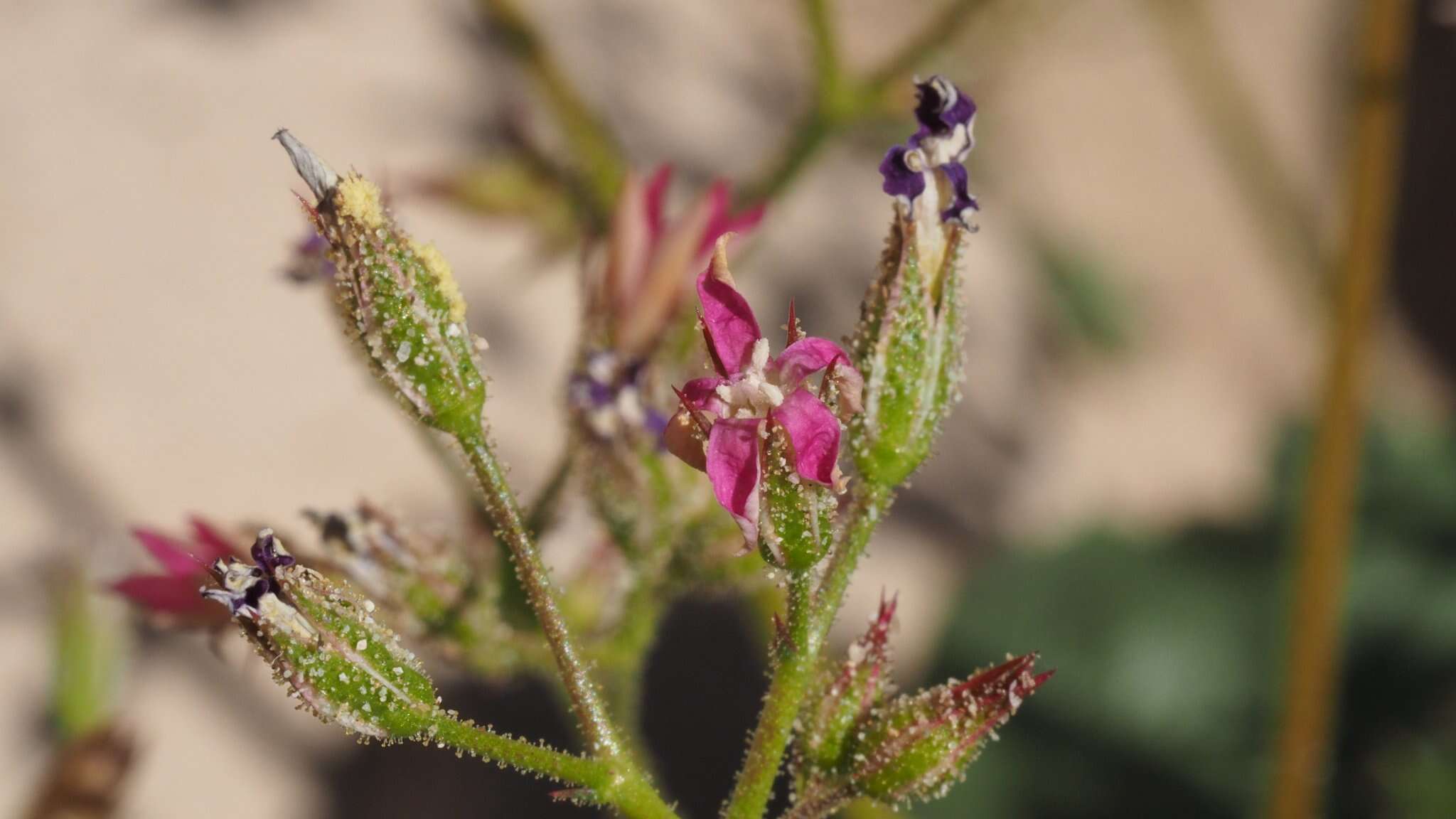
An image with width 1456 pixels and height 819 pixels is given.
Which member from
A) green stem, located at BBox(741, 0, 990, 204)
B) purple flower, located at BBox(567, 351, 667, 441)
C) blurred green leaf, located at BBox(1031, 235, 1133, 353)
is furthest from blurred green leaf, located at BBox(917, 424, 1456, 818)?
purple flower, located at BBox(567, 351, 667, 441)

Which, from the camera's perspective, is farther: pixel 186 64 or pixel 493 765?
pixel 186 64

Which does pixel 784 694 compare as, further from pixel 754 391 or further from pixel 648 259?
pixel 648 259

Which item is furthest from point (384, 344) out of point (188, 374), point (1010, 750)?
point (188, 374)

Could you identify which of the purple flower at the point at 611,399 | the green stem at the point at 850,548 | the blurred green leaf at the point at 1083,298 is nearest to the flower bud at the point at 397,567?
the purple flower at the point at 611,399

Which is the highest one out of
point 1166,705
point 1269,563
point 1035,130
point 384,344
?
point 1035,130

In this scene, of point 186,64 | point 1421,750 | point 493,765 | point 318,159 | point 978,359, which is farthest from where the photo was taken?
point 978,359

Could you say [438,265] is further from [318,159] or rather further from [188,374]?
[188,374]

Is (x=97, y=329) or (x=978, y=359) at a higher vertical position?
(x=978, y=359)
